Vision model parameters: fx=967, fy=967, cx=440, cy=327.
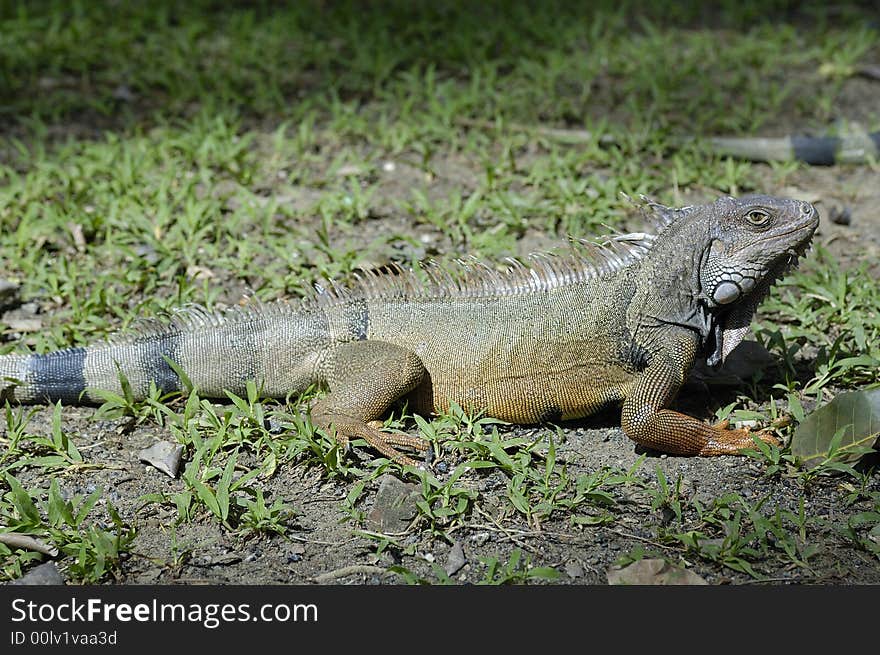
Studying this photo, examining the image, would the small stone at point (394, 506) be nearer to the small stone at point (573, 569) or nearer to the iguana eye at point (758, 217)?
the small stone at point (573, 569)

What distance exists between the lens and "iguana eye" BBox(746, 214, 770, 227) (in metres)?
3.54

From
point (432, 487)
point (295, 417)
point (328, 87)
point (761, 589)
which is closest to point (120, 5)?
point (328, 87)

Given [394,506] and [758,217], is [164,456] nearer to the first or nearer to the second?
[394,506]

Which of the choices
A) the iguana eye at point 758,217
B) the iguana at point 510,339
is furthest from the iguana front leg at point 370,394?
the iguana eye at point 758,217

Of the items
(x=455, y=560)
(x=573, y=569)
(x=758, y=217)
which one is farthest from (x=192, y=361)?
(x=758, y=217)

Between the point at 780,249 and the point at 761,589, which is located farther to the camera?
the point at 780,249

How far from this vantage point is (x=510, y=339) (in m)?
3.75

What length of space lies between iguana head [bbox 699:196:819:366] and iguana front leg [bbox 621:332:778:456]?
22 cm

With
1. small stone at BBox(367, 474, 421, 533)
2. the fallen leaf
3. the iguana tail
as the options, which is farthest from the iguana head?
the iguana tail

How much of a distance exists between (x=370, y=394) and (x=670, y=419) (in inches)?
44.0

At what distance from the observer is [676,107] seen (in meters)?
6.30

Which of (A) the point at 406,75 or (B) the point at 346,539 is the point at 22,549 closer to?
(B) the point at 346,539

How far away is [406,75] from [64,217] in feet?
8.48

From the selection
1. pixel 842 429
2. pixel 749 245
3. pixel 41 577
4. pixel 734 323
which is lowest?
pixel 41 577
